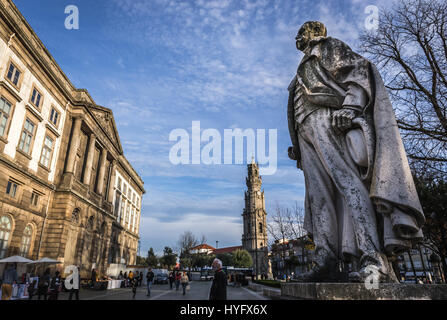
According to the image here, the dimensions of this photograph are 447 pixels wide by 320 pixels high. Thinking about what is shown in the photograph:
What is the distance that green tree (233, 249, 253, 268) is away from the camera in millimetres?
89938

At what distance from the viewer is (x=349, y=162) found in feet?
9.61

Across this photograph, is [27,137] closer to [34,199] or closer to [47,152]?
[47,152]

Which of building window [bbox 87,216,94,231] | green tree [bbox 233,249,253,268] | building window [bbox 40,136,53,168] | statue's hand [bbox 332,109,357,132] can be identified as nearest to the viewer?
statue's hand [bbox 332,109,357,132]

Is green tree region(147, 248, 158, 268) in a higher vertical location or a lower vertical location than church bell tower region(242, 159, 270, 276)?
lower

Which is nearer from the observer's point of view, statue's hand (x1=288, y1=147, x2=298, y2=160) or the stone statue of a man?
the stone statue of a man

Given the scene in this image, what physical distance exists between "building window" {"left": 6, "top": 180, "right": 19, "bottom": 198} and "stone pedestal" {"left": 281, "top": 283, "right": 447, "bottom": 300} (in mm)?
20593

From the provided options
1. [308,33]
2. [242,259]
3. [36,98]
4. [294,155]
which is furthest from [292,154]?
[242,259]

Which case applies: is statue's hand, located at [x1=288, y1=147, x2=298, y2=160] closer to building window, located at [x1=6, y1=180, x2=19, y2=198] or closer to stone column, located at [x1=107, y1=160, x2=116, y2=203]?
building window, located at [x1=6, y1=180, x2=19, y2=198]

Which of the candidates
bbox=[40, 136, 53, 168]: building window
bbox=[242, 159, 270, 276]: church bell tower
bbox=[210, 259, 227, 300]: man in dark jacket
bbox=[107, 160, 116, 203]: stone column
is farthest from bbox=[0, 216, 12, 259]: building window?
bbox=[242, 159, 270, 276]: church bell tower

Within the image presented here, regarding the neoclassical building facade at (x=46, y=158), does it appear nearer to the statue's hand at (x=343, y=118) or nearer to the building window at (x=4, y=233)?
the building window at (x=4, y=233)

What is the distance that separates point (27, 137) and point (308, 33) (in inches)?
837
